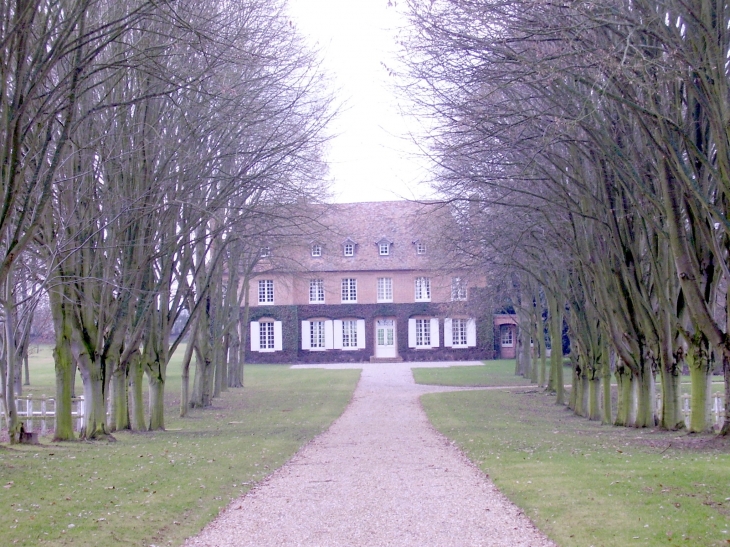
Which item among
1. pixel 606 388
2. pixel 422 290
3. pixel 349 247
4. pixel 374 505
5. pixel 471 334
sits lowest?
pixel 374 505

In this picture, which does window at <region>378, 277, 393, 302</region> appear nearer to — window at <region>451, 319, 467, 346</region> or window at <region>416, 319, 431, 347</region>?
window at <region>416, 319, 431, 347</region>

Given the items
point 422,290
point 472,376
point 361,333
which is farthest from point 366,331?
point 472,376

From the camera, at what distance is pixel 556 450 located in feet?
42.3

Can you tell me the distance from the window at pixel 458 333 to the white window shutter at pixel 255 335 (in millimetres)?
13907

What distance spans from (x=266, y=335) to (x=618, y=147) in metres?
47.7

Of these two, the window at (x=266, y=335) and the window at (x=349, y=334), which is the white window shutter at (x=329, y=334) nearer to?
the window at (x=349, y=334)

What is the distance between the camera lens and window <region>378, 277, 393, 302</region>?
57531mm

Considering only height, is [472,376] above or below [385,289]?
below

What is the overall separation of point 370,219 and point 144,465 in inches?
1896

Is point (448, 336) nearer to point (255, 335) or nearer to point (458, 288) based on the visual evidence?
point (255, 335)

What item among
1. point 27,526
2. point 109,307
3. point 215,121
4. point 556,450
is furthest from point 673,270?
point 27,526

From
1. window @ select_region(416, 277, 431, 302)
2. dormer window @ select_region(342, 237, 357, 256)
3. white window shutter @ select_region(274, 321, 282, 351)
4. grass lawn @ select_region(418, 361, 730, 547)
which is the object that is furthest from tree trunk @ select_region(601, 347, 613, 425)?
white window shutter @ select_region(274, 321, 282, 351)

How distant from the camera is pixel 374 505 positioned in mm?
8945

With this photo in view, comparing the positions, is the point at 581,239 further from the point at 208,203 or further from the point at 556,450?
the point at 208,203
